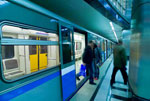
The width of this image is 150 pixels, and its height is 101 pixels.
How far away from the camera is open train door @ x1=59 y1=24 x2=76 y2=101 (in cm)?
199

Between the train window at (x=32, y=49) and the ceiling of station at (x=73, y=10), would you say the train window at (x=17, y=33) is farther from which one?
the train window at (x=32, y=49)

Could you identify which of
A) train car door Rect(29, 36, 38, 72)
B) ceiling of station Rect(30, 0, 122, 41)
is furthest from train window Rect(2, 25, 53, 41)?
train car door Rect(29, 36, 38, 72)

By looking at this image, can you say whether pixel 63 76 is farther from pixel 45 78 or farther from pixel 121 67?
pixel 121 67

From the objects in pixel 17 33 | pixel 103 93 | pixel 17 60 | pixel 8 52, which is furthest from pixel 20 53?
pixel 103 93

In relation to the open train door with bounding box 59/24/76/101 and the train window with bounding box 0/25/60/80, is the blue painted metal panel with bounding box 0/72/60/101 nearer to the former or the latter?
the train window with bounding box 0/25/60/80

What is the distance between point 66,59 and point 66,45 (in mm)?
368

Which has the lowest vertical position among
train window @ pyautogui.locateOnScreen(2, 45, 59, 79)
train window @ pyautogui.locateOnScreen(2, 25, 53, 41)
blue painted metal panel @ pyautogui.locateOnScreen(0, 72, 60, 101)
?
blue painted metal panel @ pyautogui.locateOnScreen(0, 72, 60, 101)

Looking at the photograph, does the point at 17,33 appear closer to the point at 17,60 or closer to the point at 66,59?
the point at 17,60

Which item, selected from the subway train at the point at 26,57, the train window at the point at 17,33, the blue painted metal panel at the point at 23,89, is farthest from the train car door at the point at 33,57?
the blue painted metal panel at the point at 23,89

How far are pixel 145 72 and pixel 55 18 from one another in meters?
2.03

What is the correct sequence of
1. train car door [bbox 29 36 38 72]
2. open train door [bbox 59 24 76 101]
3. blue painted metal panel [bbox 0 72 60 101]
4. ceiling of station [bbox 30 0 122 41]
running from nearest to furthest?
1. blue painted metal panel [bbox 0 72 60 101]
2. open train door [bbox 59 24 76 101]
3. ceiling of station [bbox 30 0 122 41]
4. train car door [bbox 29 36 38 72]

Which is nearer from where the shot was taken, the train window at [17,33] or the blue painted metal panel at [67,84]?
the train window at [17,33]

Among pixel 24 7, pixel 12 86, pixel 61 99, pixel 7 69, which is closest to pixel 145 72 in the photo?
pixel 61 99

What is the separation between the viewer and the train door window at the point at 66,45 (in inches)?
82.2
